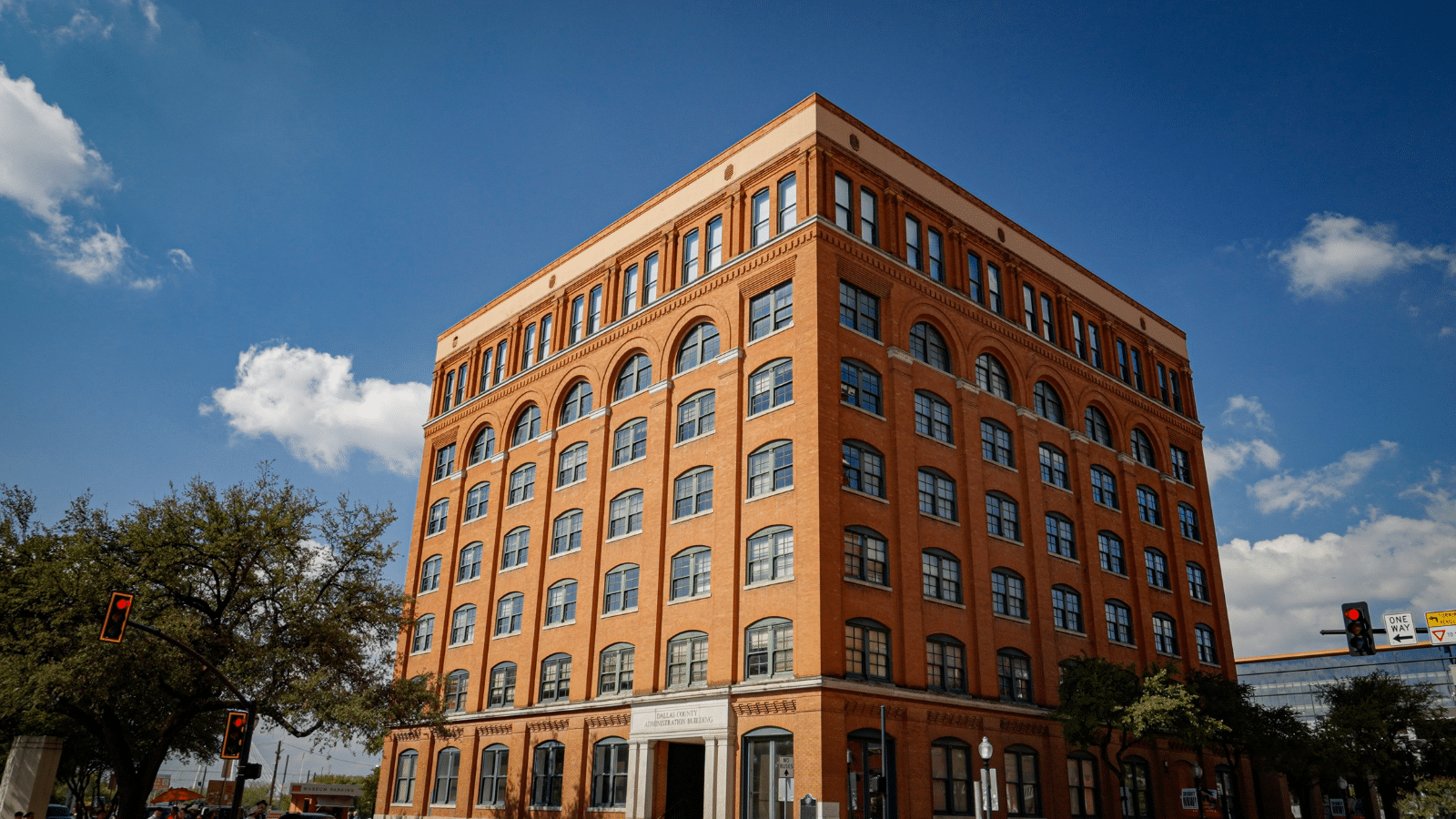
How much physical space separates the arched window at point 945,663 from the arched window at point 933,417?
7578 mm

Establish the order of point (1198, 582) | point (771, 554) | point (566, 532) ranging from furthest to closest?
1. point (1198, 582)
2. point (566, 532)
3. point (771, 554)

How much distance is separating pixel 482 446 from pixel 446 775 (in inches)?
640

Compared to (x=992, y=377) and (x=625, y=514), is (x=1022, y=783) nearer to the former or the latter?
(x=992, y=377)

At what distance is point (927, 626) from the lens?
3462cm

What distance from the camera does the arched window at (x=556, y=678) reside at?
4081 centimetres

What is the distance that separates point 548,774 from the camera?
39.7 m

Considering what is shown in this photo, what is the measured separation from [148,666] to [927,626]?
25087 millimetres

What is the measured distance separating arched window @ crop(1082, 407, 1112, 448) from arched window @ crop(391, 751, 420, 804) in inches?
1369

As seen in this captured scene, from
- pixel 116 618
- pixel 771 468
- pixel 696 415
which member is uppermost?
pixel 696 415

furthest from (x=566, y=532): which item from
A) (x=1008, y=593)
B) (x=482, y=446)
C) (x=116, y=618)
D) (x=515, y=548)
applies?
(x=116, y=618)

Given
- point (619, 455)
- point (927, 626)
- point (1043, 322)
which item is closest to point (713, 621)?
point (927, 626)

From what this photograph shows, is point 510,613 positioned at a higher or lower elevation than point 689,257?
lower

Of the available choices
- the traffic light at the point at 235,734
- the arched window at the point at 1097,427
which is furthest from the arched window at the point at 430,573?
the arched window at the point at 1097,427

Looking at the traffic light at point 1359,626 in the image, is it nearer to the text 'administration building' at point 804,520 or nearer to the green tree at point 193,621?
the text 'administration building' at point 804,520
